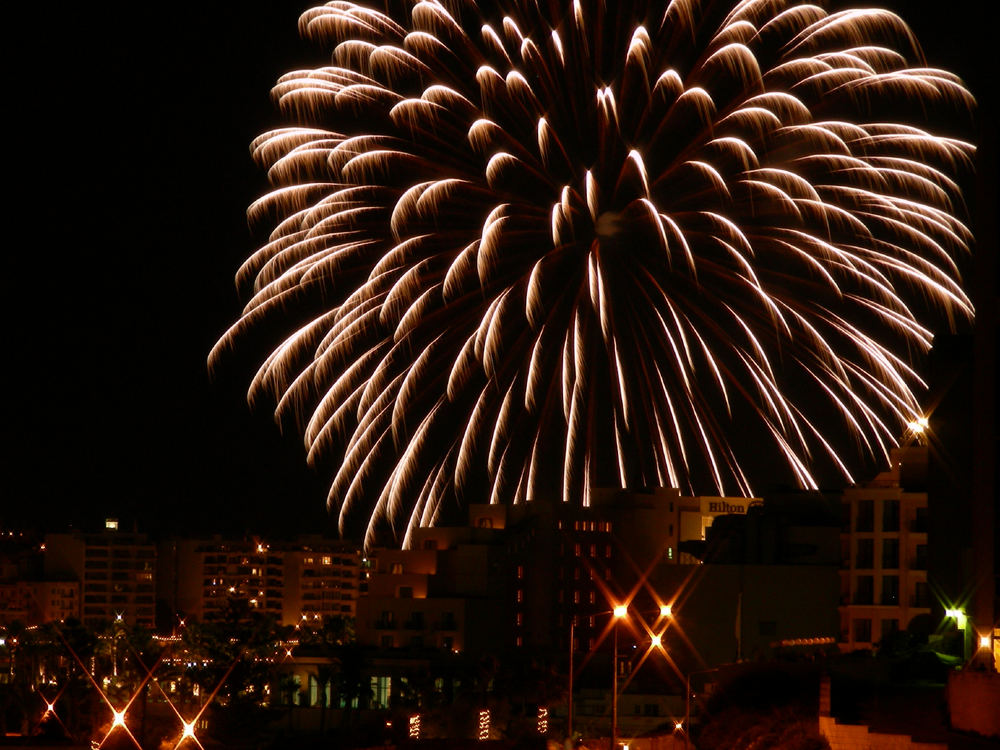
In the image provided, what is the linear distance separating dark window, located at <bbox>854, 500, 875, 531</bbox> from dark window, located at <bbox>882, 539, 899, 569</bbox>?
2.82 feet

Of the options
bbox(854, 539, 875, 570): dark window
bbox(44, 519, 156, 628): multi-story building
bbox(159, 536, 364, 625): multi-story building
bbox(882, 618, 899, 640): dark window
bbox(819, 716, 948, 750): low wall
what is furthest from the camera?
bbox(44, 519, 156, 628): multi-story building

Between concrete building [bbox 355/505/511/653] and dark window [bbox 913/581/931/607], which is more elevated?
dark window [bbox 913/581/931/607]

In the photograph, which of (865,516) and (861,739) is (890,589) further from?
(861,739)

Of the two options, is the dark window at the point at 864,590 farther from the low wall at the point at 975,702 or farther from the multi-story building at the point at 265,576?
the multi-story building at the point at 265,576

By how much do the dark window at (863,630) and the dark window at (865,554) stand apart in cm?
200

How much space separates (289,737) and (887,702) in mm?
46373

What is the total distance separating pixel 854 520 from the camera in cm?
6028

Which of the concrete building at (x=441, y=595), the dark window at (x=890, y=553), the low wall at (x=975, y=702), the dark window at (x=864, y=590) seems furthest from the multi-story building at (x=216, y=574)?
the low wall at (x=975, y=702)

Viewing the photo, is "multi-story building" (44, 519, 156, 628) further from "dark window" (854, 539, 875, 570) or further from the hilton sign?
"dark window" (854, 539, 875, 570)

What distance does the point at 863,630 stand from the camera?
194 ft

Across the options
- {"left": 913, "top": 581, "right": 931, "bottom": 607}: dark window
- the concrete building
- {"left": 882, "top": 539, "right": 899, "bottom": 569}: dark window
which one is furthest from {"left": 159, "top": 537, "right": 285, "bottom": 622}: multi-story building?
{"left": 913, "top": 581, "right": 931, "bottom": 607}: dark window

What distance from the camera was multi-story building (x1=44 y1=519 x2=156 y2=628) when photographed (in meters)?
171

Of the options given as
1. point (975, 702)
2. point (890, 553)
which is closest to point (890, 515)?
point (890, 553)

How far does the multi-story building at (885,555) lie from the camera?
58031mm
